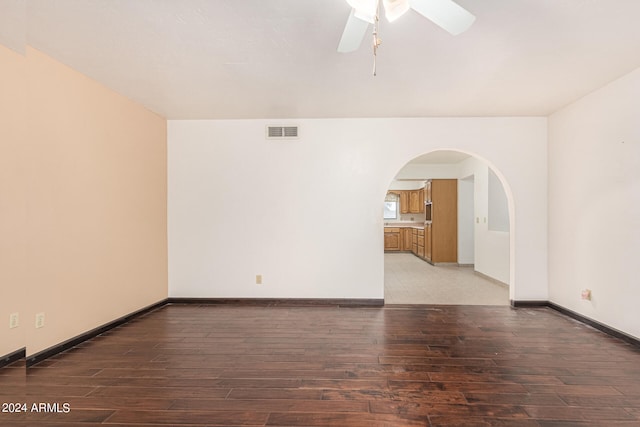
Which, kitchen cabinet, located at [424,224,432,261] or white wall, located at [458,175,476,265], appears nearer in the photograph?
white wall, located at [458,175,476,265]

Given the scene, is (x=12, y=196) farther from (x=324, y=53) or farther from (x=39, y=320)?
(x=324, y=53)

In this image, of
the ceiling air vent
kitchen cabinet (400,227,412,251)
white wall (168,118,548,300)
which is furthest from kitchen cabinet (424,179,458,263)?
the ceiling air vent

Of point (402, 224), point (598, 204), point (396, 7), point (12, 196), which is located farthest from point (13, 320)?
point (402, 224)

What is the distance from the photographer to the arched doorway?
15.7ft

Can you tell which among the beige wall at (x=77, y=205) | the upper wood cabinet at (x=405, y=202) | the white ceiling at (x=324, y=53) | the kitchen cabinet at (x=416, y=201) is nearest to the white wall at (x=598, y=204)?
the white ceiling at (x=324, y=53)

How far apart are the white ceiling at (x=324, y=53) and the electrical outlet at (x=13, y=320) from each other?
202cm

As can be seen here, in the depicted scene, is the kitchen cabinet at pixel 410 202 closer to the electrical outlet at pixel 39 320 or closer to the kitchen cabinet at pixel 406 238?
the kitchen cabinet at pixel 406 238

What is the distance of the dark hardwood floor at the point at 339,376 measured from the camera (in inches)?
71.1

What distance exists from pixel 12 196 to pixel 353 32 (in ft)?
8.70

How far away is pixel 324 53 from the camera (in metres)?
2.50

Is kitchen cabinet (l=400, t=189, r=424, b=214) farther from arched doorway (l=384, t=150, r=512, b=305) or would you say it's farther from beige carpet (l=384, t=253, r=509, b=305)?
beige carpet (l=384, t=253, r=509, b=305)

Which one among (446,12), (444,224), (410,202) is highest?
(446,12)

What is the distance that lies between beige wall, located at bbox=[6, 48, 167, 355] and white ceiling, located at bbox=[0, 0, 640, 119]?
27cm

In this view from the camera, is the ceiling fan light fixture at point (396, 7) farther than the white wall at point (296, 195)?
No
